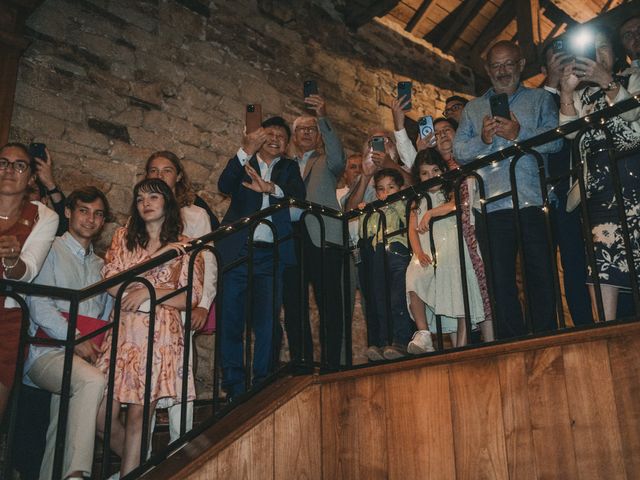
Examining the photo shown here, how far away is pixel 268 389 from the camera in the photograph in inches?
107

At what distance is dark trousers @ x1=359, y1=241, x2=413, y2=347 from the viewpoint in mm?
2988

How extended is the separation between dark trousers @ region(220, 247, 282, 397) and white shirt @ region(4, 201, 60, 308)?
837 millimetres

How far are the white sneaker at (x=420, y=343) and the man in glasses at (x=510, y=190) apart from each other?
0.34 meters

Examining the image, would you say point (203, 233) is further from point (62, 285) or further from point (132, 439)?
point (132, 439)

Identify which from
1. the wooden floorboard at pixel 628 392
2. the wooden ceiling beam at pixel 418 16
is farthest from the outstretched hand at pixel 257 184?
the wooden ceiling beam at pixel 418 16

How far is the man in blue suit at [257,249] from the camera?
3.00m

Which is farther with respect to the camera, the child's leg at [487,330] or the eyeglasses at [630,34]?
the child's leg at [487,330]

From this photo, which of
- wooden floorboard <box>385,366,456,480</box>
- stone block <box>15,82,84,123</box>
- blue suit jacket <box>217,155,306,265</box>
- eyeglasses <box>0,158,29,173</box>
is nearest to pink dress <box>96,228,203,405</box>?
blue suit jacket <box>217,155,306,265</box>

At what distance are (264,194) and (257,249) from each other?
355 millimetres

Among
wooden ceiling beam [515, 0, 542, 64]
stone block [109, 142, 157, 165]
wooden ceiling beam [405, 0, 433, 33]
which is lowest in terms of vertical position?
stone block [109, 142, 157, 165]

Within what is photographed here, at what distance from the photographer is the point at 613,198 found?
Answer: 2395 mm

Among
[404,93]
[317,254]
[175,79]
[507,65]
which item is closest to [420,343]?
[317,254]

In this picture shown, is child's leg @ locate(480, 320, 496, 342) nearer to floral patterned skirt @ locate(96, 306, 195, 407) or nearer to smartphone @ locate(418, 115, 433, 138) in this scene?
smartphone @ locate(418, 115, 433, 138)

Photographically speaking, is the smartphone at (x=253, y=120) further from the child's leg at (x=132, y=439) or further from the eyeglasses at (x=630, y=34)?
the eyeglasses at (x=630, y=34)
